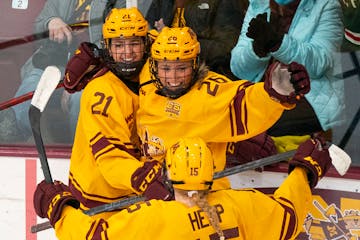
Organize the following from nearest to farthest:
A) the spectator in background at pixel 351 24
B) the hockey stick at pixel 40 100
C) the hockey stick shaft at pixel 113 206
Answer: the hockey stick shaft at pixel 113 206 → the hockey stick at pixel 40 100 → the spectator in background at pixel 351 24

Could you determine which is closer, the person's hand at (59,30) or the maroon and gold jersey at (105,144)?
the maroon and gold jersey at (105,144)

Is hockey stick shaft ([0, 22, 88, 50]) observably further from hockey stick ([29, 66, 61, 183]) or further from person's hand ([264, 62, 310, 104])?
person's hand ([264, 62, 310, 104])

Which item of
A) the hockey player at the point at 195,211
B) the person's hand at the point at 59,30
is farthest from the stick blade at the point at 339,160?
the person's hand at the point at 59,30

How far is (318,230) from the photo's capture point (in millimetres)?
3109

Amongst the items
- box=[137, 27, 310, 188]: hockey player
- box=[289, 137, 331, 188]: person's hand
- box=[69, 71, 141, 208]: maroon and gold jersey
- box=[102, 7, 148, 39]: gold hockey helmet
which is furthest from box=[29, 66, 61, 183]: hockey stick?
box=[289, 137, 331, 188]: person's hand

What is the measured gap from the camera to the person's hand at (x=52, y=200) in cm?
246

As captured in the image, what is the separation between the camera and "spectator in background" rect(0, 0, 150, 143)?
12.2ft

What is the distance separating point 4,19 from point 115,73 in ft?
4.08

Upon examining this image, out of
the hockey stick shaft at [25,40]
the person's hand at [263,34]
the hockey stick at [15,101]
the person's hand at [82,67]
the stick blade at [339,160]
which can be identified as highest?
the person's hand at [263,34]

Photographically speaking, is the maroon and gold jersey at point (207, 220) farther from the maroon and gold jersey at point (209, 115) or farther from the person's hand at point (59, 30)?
the person's hand at point (59, 30)

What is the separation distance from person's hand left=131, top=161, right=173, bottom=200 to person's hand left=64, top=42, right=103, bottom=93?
0.48m

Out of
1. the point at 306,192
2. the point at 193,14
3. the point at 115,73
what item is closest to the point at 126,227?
the point at 306,192

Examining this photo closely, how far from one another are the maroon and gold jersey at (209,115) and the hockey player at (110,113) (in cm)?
8

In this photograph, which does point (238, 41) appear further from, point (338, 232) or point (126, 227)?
point (126, 227)
